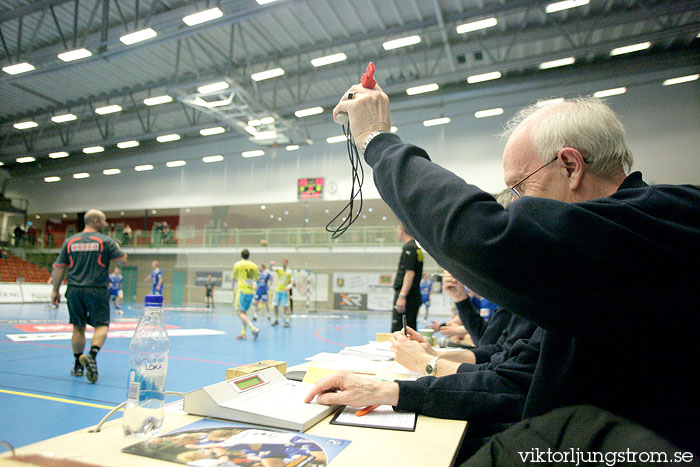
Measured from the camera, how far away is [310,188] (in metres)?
18.1

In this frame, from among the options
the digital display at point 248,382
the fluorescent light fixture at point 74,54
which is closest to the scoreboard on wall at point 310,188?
the fluorescent light fixture at point 74,54

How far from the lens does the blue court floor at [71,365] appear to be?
8.94 feet

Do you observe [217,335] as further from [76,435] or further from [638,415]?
[638,415]

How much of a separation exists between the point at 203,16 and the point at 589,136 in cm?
924

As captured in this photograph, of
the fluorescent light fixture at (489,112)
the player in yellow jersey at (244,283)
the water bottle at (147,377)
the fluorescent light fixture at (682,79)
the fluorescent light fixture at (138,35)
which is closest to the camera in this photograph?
the water bottle at (147,377)

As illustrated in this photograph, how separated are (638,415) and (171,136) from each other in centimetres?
1804

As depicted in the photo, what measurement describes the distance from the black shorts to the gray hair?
4.72 meters

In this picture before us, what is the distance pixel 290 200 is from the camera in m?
18.6

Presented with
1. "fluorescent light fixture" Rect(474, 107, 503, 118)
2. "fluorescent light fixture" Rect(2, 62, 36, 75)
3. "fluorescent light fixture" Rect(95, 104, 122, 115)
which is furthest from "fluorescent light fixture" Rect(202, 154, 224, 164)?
"fluorescent light fixture" Rect(474, 107, 503, 118)

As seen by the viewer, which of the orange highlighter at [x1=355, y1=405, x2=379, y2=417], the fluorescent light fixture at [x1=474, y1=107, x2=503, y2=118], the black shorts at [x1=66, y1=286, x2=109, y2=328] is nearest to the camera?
the orange highlighter at [x1=355, y1=405, x2=379, y2=417]

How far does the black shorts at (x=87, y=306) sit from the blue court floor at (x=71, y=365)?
0.56 metres

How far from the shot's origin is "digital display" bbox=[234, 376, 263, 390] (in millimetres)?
1108

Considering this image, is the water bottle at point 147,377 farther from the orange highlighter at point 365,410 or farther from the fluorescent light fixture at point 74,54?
the fluorescent light fixture at point 74,54

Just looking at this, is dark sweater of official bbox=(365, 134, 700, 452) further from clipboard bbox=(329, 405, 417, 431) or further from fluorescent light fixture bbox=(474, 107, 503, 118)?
fluorescent light fixture bbox=(474, 107, 503, 118)
